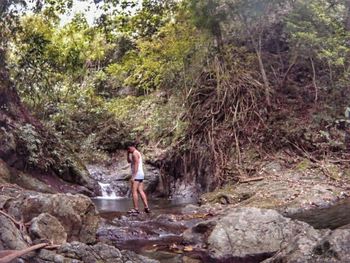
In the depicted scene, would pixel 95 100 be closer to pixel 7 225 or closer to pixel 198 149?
pixel 198 149

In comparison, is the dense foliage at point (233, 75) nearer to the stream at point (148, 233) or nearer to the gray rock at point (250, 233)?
the stream at point (148, 233)

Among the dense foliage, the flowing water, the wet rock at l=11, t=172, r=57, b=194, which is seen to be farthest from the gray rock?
the flowing water

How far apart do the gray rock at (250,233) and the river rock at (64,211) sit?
1894 mm

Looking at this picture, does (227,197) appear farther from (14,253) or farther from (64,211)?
(14,253)

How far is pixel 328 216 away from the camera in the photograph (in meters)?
8.40

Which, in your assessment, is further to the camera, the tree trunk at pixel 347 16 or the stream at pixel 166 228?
the tree trunk at pixel 347 16

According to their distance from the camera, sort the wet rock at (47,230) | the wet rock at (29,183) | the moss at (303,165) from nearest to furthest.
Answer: the wet rock at (47,230) → the wet rock at (29,183) → the moss at (303,165)

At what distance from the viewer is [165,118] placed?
15.4 metres

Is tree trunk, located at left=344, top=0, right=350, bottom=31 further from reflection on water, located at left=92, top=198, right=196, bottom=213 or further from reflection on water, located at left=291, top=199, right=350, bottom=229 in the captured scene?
reflection on water, located at left=92, top=198, right=196, bottom=213

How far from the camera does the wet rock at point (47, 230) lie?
17.7 feet

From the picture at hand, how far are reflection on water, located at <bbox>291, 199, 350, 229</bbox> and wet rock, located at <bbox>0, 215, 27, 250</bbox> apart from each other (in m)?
4.75

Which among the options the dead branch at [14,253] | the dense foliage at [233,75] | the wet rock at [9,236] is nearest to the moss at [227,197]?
the dense foliage at [233,75]

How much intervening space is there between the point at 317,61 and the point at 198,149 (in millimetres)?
4770

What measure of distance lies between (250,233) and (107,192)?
8.48 metres
